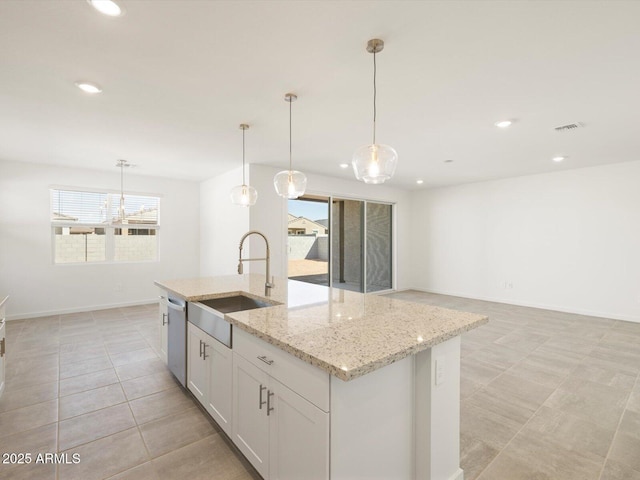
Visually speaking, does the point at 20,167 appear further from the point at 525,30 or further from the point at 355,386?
the point at 525,30

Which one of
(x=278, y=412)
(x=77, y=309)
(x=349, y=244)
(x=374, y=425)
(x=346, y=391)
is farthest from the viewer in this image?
(x=349, y=244)

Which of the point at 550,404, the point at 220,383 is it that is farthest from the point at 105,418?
the point at 550,404

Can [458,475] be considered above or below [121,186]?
below

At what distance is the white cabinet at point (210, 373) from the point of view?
6.22 feet

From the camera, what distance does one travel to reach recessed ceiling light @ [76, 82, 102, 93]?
2.34 metres

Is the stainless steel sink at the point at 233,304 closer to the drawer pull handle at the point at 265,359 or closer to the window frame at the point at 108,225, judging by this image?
the drawer pull handle at the point at 265,359

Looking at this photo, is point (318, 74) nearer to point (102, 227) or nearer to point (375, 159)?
point (375, 159)

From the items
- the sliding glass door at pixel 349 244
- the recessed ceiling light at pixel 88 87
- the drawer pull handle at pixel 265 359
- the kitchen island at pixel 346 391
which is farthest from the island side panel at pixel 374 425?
the sliding glass door at pixel 349 244

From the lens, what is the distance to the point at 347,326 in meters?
1.55

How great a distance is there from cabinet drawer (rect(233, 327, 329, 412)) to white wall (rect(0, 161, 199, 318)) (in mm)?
5044

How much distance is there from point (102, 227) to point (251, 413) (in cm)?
536

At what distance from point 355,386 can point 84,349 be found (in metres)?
3.77

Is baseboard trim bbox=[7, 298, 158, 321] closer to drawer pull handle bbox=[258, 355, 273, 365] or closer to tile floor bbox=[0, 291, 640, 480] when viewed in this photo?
tile floor bbox=[0, 291, 640, 480]

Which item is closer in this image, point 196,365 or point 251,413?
point 251,413
